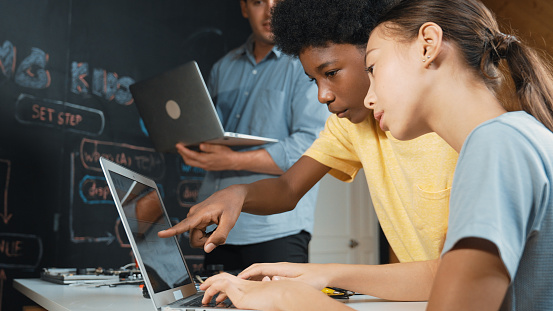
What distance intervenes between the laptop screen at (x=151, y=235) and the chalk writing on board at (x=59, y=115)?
4.93 feet

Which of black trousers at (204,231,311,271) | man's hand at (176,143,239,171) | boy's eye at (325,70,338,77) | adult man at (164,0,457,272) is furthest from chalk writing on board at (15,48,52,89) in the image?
boy's eye at (325,70,338,77)

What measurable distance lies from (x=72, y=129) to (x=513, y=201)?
7.72 ft

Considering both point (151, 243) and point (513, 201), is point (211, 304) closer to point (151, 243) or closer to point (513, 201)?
point (151, 243)

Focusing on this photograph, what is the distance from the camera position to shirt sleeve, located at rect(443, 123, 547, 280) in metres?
0.57

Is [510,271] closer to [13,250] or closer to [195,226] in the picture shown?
[195,226]

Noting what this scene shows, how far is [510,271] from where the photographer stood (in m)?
0.57

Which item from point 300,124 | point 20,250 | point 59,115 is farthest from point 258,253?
point 59,115

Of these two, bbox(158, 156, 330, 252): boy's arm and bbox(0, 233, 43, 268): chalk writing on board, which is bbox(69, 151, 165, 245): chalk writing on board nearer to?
bbox(0, 233, 43, 268): chalk writing on board

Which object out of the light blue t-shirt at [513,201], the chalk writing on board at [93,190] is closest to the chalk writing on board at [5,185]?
the chalk writing on board at [93,190]

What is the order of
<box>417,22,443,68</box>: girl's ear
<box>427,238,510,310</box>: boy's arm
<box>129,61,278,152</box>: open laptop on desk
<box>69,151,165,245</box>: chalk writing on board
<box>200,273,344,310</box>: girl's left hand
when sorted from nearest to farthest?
<box>427,238,510,310</box>: boy's arm, <box>200,273,344,310</box>: girl's left hand, <box>417,22,443,68</box>: girl's ear, <box>129,61,278,152</box>: open laptop on desk, <box>69,151,165,245</box>: chalk writing on board

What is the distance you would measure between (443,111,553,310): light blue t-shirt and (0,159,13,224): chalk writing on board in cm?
220

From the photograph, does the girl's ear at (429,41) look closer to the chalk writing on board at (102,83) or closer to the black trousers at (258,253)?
→ the black trousers at (258,253)

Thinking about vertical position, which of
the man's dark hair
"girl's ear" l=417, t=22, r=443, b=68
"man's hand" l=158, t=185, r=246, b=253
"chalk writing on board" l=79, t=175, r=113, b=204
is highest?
the man's dark hair

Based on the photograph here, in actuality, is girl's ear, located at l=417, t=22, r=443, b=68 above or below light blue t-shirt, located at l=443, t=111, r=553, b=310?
above
